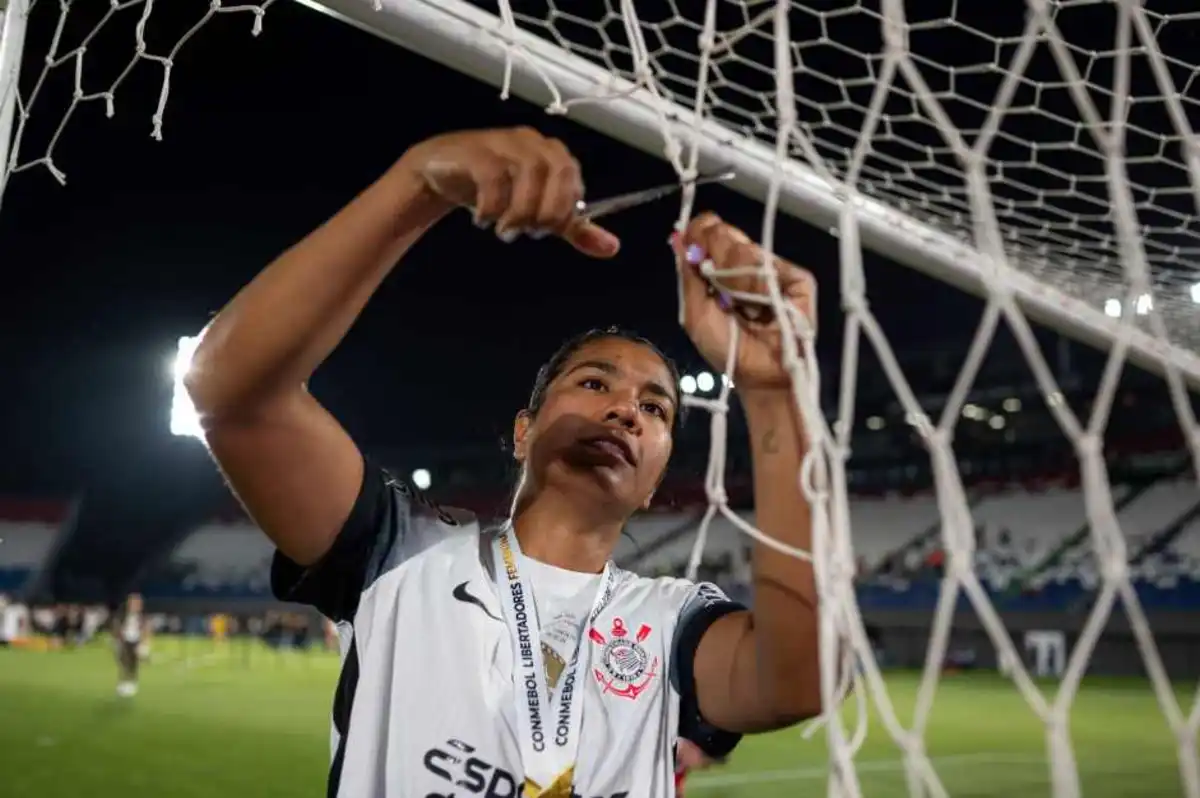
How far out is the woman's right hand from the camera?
935 millimetres

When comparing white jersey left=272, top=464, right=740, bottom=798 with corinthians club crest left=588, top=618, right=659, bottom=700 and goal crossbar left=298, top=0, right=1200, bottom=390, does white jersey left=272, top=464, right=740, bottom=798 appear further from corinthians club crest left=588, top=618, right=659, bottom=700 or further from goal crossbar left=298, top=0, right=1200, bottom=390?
goal crossbar left=298, top=0, right=1200, bottom=390

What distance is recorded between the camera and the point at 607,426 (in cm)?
128

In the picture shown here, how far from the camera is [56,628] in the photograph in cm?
1898

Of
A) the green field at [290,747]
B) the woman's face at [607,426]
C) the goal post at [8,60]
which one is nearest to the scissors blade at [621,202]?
the woman's face at [607,426]

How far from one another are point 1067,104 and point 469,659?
6.23 feet

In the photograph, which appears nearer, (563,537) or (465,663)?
(465,663)

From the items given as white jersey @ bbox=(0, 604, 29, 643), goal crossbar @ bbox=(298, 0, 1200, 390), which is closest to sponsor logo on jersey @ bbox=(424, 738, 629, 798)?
goal crossbar @ bbox=(298, 0, 1200, 390)

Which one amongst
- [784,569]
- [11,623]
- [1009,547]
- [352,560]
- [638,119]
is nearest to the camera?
[784,569]

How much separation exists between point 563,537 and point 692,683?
237 mm

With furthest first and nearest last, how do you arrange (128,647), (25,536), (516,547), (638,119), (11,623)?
(25,536), (11,623), (128,647), (638,119), (516,547)

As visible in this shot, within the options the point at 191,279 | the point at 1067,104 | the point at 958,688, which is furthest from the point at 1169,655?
the point at 191,279

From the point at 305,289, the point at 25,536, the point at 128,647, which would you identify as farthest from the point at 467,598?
the point at 25,536

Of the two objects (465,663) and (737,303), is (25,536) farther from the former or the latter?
(737,303)

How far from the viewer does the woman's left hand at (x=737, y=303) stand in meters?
1.10
